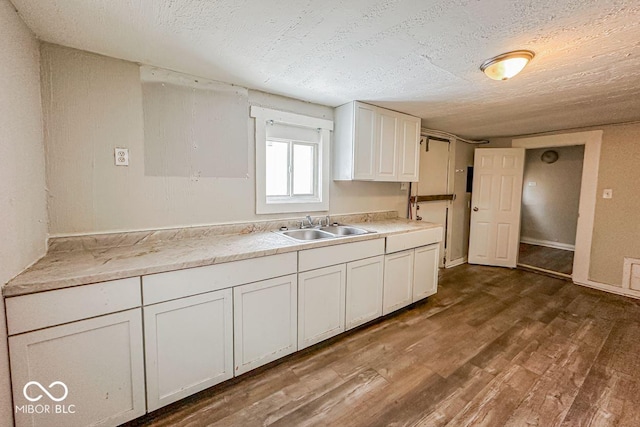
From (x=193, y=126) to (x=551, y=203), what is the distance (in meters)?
6.86

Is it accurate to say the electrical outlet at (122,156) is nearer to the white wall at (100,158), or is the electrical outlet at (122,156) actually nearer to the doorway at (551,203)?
Result: the white wall at (100,158)

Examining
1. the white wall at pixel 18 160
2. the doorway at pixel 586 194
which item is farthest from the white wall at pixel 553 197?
the white wall at pixel 18 160

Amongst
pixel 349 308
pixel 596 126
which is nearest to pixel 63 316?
pixel 349 308

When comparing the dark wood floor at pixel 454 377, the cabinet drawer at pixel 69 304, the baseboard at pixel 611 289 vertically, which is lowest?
the dark wood floor at pixel 454 377

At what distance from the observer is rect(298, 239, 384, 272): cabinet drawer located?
2.00 metres

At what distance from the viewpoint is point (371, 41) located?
1.51 m

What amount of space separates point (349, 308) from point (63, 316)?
6.10ft

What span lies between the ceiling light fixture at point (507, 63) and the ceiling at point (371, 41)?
0.17ft

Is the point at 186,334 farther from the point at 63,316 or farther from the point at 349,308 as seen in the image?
the point at 349,308

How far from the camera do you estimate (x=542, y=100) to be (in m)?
2.46

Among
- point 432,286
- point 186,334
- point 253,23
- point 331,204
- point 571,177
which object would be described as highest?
point 253,23

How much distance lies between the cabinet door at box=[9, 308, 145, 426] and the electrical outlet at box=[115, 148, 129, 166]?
3.39ft

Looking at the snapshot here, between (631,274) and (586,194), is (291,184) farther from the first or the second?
(631,274)

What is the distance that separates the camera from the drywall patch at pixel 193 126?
6.17ft
